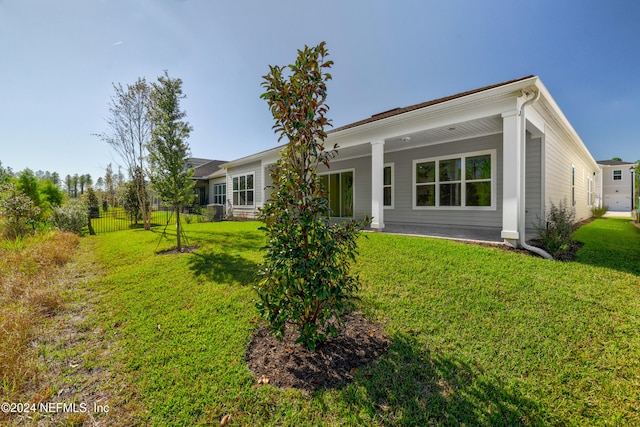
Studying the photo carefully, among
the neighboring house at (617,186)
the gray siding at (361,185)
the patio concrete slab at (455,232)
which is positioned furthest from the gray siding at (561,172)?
the neighboring house at (617,186)

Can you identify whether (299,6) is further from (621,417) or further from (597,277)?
(621,417)

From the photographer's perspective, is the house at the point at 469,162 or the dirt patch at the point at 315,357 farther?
the house at the point at 469,162

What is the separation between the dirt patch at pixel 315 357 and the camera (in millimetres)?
2209

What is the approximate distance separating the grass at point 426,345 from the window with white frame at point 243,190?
10.2 metres

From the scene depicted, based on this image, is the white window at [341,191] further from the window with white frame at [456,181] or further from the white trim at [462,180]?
the window with white frame at [456,181]

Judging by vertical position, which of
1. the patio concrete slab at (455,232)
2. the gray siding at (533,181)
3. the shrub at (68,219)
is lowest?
the patio concrete slab at (455,232)

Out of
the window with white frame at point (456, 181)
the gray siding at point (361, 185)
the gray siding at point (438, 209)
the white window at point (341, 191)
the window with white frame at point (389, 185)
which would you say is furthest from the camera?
the white window at point (341, 191)

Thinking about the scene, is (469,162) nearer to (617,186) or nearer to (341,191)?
(341,191)

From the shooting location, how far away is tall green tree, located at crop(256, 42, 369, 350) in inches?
88.0

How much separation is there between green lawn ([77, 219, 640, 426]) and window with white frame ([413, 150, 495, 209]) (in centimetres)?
355

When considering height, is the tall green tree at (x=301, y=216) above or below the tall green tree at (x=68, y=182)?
below

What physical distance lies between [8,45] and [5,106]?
2.57 m

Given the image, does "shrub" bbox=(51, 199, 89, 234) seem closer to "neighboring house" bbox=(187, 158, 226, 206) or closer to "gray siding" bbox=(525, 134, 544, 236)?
"neighboring house" bbox=(187, 158, 226, 206)

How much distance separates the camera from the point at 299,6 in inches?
287
